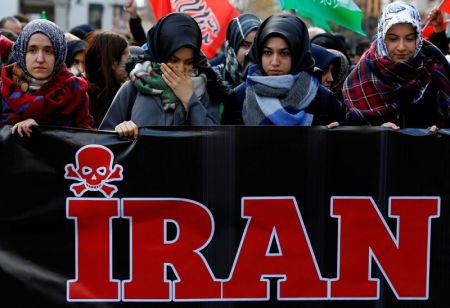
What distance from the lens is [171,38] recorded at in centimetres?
407

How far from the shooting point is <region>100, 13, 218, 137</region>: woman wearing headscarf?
407 centimetres

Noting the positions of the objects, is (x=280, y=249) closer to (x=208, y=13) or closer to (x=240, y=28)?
(x=240, y=28)

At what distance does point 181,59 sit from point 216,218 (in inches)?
32.9

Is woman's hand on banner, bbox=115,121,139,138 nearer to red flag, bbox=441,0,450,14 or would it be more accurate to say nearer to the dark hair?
the dark hair

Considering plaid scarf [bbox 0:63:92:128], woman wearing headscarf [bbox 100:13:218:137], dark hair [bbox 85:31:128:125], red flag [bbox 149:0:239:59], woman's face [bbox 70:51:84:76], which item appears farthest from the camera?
red flag [bbox 149:0:239:59]

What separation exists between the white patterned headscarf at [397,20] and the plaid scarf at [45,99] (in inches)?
61.8

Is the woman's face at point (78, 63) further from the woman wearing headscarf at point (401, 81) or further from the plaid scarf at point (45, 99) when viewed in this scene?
the woman wearing headscarf at point (401, 81)

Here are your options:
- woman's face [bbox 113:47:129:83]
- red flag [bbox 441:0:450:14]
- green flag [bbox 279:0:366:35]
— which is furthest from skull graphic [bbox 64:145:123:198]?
red flag [bbox 441:0:450:14]

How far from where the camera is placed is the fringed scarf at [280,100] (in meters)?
4.15

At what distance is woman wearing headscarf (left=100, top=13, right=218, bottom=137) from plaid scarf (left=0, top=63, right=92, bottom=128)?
193 mm

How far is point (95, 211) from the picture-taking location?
3.87m

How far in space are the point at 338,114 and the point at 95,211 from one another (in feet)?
4.65

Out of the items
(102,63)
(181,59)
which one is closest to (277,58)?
(181,59)

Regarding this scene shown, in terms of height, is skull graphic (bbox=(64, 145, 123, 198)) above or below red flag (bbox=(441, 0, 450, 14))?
below
